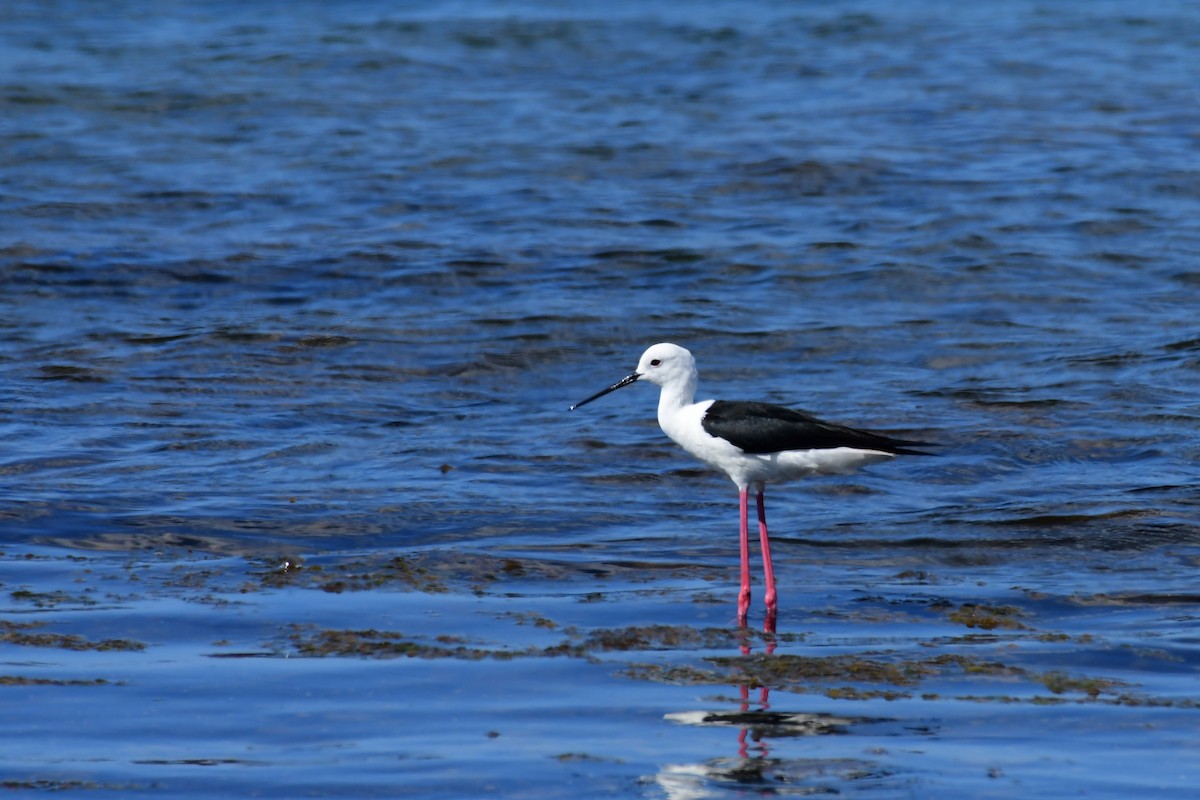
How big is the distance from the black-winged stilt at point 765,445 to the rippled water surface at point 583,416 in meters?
0.48

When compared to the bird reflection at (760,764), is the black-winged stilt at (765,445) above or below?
above

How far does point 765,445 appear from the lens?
329 inches

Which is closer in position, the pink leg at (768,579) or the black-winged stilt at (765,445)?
the pink leg at (768,579)

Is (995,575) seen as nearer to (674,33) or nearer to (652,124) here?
(652,124)

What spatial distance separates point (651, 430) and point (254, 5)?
25.5m

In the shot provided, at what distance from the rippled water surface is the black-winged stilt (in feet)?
1.56

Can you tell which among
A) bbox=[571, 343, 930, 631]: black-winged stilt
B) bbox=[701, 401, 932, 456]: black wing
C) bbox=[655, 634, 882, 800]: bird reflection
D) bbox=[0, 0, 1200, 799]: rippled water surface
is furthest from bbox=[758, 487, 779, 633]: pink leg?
bbox=[655, 634, 882, 800]: bird reflection

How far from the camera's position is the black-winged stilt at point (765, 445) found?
27.1ft

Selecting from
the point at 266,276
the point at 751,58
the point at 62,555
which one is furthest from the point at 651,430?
the point at 751,58

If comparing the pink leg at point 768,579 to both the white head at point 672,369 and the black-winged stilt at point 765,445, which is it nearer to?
the black-winged stilt at point 765,445

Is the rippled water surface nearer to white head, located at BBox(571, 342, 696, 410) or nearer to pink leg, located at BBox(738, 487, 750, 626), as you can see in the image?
pink leg, located at BBox(738, 487, 750, 626)

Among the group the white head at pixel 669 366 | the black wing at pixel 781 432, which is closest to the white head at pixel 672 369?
the white head at pixel 669 366

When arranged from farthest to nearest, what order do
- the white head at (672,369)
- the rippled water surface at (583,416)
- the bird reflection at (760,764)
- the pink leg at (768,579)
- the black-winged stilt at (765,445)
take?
the white head at (672,369), the black-winged stilt at (765,445), the pink leg at (768,579), the rippled water surface at (583,416), the bird reflection at (760,764)

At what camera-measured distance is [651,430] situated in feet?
39.9
